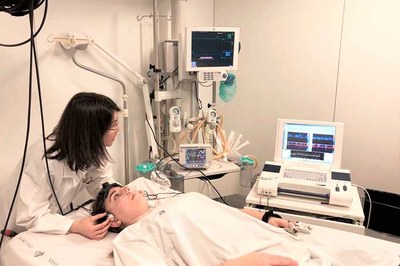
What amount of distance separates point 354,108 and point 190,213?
1846mm

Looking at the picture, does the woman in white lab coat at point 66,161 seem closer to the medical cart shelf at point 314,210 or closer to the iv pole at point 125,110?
the iv pole at point 125,110

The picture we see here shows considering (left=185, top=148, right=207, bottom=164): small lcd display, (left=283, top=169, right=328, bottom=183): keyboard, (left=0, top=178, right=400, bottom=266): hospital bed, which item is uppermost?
(left=185, top=148, right=207, bottom=164): small lcd display

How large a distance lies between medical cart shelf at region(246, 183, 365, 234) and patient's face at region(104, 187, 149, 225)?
26.4 inches

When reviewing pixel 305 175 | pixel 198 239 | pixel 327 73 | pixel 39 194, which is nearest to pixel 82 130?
pixel 39 194

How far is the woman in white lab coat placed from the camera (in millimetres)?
1530

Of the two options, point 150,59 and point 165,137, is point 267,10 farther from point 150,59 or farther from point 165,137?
point 165,137

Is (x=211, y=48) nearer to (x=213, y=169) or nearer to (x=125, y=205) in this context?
(x=213, y=169)

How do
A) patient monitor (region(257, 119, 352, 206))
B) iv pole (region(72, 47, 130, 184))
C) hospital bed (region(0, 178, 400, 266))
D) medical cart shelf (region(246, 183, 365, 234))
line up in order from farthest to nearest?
iv pole (region(72, 47, 130, 184))
patient monitor (region(257, 119, 352, 206))
medical cart shelf (region(246, 183, 365, 234))
hospital bed (region(0, 178, 400, 266))

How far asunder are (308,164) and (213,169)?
625 mm

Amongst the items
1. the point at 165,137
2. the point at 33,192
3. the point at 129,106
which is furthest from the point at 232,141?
the point at 33,192

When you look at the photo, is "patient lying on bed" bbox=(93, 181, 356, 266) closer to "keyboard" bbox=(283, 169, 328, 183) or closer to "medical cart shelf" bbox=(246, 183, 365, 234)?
"medical cart shelf" bbox=(246, 183, 365, 234)

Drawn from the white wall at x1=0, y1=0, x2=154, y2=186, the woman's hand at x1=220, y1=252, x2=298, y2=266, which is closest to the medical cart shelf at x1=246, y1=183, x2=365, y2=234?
the woman's hand at x1=220, y1=252, x2=298, y2=266

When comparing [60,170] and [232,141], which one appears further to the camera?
[232,141]

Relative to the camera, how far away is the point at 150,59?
2602mm
